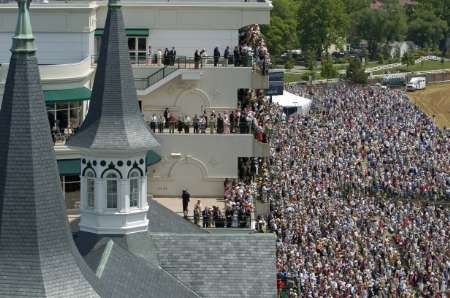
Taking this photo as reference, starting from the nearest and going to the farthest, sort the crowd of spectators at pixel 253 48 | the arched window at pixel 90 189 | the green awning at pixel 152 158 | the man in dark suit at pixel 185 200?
the arched window at pixel 90 189
the man in dark suit at pixel 185 200
the green awning at pixel 152 158
the crowd of spectators at pixel 253 48

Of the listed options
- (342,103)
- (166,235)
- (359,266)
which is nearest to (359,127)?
(342,103)

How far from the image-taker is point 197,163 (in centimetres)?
6812

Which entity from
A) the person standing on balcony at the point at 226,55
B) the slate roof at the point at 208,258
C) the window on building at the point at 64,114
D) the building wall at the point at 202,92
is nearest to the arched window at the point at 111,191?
the slate roof at the point at 208,258

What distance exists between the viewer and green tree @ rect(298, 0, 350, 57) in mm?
193500

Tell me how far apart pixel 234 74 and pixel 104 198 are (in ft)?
76.3

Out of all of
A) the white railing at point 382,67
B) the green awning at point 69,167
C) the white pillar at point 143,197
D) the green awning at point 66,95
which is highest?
the green awning at point 66,95

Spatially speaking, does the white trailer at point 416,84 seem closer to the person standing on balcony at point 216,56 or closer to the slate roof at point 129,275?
the person standing on balcony at point 216,56

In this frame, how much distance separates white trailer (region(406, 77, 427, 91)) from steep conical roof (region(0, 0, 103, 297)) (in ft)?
450

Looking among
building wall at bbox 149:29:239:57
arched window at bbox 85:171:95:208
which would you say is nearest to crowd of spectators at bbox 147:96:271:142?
building wall at bbox 149:29:239:57

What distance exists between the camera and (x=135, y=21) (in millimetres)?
71188

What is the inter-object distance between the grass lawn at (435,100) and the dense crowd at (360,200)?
26703 millimetres

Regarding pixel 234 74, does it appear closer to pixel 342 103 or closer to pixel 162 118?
pixel 162 118

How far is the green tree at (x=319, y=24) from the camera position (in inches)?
7618

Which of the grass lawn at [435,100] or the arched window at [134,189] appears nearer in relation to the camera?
the arched window at [134,189]
